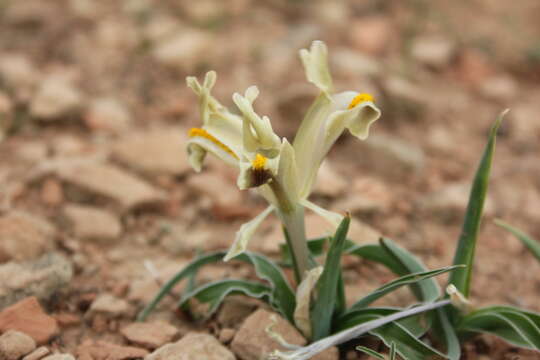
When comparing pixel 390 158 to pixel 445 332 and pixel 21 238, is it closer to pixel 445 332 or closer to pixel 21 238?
pixel 445 332

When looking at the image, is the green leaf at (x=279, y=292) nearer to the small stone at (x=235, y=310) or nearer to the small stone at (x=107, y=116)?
the small stone at (x=235, y=310)

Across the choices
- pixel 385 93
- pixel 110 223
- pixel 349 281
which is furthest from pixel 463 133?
pixel 110 223

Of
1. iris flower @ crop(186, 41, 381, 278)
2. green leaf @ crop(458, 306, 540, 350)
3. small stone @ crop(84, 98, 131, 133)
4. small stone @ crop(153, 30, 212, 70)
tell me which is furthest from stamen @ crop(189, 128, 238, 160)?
small stone @ crop(153, 30, 212, 70)

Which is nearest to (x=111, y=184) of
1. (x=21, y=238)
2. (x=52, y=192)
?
(x=52, y=192)

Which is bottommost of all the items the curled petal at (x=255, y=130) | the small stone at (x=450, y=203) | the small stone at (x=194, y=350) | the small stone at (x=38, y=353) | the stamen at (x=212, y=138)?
the small stone at (x=450, y=203)

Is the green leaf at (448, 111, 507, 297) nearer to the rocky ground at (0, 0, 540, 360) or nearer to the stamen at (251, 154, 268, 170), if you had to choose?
the rocky ground at (0, 0, 540, 360)

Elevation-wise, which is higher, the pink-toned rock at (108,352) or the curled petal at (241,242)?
the curled petal at (241,242)

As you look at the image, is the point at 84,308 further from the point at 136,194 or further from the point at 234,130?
the point at 234,130

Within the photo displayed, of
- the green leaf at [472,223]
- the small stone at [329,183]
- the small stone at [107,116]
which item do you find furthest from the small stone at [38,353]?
the small stone at [107,116]
